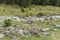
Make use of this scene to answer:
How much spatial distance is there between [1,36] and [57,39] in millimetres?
3368

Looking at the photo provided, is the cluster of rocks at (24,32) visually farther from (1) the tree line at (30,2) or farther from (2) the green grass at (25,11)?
(1) the tree line at (30,2)

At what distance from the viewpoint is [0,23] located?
17.0 meters

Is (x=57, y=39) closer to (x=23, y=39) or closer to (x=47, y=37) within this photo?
(x=47, y=37)

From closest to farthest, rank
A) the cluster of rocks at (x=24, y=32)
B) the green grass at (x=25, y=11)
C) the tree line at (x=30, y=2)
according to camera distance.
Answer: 1. the cluster of rocks at (x=24, y=32)
2. the green grass at (x=25, y=11)
3. the tree line at (x=30, y=2)

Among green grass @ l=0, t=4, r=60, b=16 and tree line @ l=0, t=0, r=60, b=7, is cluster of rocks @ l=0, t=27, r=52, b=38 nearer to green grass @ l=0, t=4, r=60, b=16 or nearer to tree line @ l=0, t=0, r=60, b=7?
green grass @ l=0, t=4, r=60, b=16

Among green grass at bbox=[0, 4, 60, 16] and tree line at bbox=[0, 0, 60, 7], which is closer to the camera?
green grass at bbox=[0, 4, 60, 16]

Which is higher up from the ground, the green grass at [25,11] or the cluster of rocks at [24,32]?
the cluster of rocks at [24,32]

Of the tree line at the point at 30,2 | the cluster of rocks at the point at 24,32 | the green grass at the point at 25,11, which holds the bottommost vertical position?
the tree line at the point at 30,2

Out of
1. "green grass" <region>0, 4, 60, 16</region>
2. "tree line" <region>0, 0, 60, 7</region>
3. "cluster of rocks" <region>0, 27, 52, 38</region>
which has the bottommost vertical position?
"tree line" <region>0, 0, 60, 7</region>

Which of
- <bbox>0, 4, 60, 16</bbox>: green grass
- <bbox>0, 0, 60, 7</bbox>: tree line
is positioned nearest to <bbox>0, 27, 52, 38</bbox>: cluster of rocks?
<bbox>0, 4, 60, 16</bbox>: green grass

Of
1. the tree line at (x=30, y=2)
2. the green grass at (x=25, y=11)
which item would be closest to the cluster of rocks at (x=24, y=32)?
the green grass at (x=25, y=11)

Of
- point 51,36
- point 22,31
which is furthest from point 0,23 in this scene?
point 51,36

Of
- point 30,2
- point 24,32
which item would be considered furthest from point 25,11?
point 24,32

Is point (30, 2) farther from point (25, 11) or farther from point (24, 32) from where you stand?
point (24, 32)
